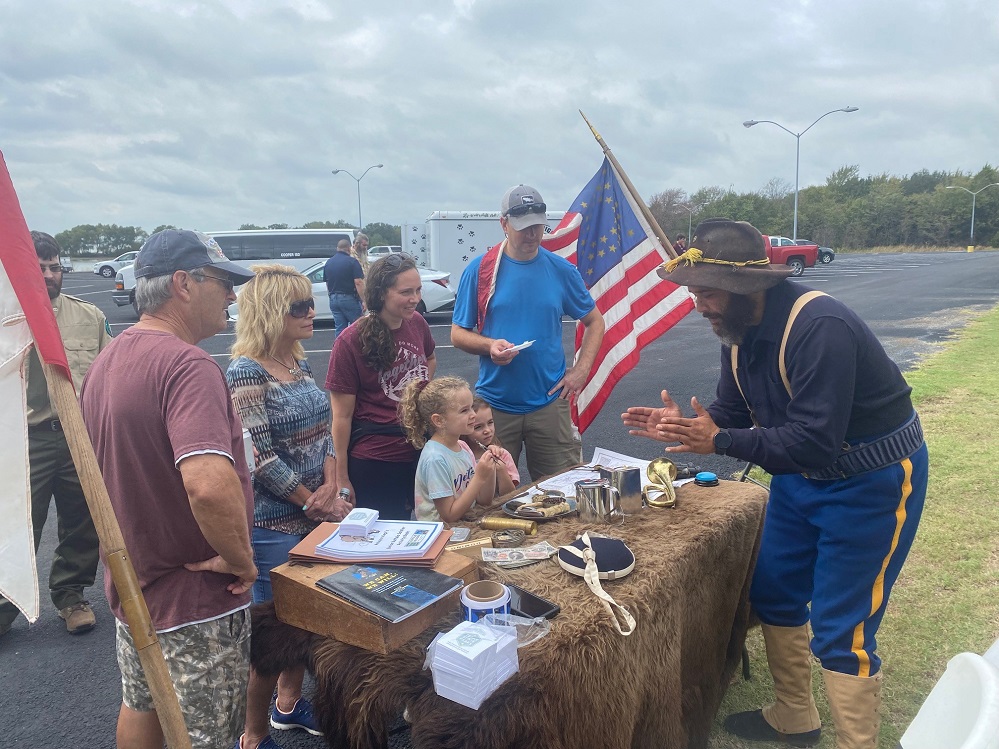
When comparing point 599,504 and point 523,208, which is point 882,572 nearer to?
point 599,504

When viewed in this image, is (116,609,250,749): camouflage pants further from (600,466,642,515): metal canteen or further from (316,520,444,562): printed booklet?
(600,466,642,515): metal canteen

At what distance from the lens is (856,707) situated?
2.27 m

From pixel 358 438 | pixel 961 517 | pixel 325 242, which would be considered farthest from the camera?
pixel 325 242

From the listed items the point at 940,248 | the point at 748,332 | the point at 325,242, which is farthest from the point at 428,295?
the point at 940,248

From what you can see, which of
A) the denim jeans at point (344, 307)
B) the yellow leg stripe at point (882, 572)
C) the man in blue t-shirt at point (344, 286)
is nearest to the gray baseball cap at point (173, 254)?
the yellow leg stripe at point (882, 572)

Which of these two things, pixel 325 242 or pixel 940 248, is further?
pixel 940 248

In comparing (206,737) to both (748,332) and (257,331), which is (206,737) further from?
(748,332)

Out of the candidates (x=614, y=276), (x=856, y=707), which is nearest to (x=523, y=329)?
(x=614, y=276)

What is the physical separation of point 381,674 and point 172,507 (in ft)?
2.38

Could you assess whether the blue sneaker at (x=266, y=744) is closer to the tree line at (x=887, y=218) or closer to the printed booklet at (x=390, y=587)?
the printed booklet at (x=390, y=587)

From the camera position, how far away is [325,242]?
2425 centimetres

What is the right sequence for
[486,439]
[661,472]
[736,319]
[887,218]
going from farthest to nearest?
[887,218]
[486,439]
[661,472]
[736,319]

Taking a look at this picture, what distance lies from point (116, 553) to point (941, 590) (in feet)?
13.5

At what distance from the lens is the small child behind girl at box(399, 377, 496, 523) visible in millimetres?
2715
